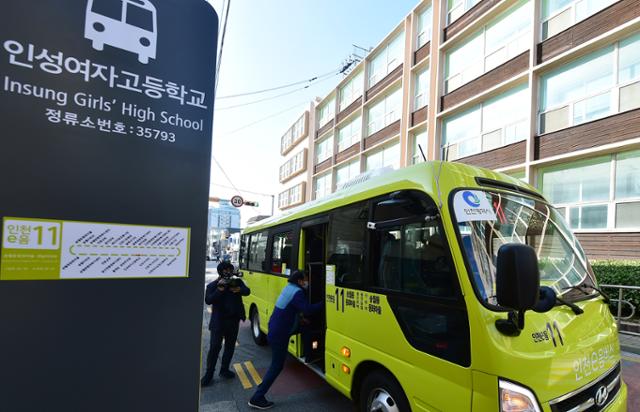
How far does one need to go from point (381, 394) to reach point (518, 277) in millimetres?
1885

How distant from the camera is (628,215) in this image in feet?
29.9

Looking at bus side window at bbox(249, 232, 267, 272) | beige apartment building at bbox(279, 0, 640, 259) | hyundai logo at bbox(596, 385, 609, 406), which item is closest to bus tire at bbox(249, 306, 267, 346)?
bus side window at bbox(249, 232, 267, 272)

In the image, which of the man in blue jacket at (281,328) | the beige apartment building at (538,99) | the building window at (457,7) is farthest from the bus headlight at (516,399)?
the building window at (457,7)

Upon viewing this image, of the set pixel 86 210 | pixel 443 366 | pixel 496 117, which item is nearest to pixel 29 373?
pixel 86 210

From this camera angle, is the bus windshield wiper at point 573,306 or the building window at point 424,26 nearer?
the bus windshield wiper at point 573,306

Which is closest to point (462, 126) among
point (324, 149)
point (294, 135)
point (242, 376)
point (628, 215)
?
point (628, 215)

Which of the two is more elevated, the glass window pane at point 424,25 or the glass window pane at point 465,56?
the glass window pane at point 424,25

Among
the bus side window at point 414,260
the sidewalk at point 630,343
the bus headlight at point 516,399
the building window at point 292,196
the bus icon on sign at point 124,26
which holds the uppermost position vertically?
the building window at point 292,196

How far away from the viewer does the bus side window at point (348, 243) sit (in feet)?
12.1

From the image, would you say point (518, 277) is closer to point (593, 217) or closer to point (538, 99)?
point (593, 217)

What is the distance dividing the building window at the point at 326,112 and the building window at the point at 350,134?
2150 mm

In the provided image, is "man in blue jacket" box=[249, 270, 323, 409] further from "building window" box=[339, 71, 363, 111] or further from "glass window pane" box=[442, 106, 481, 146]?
"building window" box=[339, 71, 363, 111]

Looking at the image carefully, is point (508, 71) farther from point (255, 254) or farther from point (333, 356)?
point (333, 356)

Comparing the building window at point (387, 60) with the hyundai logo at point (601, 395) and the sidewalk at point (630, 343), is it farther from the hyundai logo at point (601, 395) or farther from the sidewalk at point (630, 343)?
the hyundai logo at point (601, 395)
